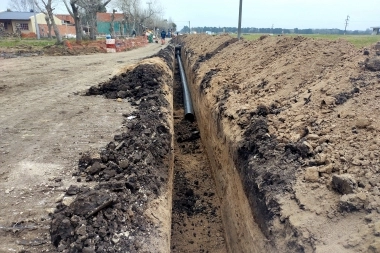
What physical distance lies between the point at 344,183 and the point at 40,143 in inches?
172

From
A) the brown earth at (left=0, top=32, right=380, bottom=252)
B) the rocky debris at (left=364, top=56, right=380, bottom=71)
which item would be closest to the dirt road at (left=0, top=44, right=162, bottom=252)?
the brown earth at (left=0, top=32, right=380, bottom=252)

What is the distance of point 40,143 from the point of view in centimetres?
502

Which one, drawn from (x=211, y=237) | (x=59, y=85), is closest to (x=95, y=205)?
(x=211, y=237)

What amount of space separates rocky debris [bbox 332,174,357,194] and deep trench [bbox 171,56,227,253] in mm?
2170

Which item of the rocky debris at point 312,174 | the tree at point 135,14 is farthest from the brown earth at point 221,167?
the tree at point 135,14

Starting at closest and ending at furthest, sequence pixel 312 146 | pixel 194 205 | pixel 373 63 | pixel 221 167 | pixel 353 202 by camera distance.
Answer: pixel 353 202 → pixel 312 146 → pixel 373 63 → pixel 194 205 → pixel 221 167

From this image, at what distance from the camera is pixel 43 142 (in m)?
5.07

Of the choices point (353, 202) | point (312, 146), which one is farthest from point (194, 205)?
point (353, 202)

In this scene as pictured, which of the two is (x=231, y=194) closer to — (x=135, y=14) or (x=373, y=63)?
(x=373, y=63)

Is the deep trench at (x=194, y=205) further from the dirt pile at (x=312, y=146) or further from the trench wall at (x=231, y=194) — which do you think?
the dirt pile at (x=312, y=146)

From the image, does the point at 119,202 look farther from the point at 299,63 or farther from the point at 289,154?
the point at 299,63

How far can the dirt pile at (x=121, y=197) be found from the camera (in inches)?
116

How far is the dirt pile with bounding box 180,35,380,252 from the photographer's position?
250 centimetres

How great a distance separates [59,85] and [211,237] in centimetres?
741
